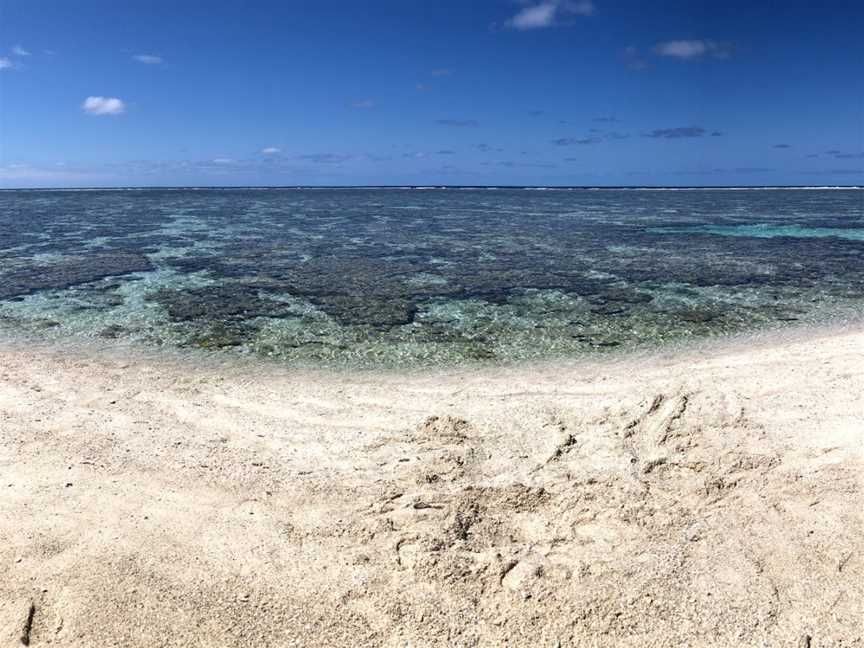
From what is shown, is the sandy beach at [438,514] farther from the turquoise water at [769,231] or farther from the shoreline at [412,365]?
the turquoise water at [769,231]

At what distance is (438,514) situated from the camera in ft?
20.3

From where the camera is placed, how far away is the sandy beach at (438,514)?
15.7 ft

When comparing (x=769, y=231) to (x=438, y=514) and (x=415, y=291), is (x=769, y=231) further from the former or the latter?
(x=438, y=514)

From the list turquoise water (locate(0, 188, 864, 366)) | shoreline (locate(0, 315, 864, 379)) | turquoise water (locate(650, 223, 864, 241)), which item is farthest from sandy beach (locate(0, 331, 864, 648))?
turquoise water (locate(650, 223, 864, 241))

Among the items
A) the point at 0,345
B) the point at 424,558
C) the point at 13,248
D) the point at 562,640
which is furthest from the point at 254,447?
the point at 13,248

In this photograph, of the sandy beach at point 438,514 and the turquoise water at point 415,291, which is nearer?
the sandy beach at point 438,514

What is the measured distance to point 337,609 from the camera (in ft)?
16.2

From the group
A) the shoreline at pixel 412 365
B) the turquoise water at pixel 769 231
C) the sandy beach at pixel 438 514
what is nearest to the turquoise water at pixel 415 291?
the shoreline at pixel 412 365

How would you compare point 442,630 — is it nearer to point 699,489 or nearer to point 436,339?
point 699,489

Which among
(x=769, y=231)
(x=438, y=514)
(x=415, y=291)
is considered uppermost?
(x=769, y=231)

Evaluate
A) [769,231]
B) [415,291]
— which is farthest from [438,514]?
[769,231]

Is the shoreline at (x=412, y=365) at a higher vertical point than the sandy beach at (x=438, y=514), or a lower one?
higher

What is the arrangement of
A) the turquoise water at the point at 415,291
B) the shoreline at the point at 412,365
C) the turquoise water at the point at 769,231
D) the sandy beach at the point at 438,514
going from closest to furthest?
the sandy beach at the point at 438,514, the shoreline at the point at 412,365, the turquoise water at the point at 415,291, the turquoise water at the point at 769,231

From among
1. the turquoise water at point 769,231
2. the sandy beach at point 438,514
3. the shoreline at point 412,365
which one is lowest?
the sandy beach at point 438,514
